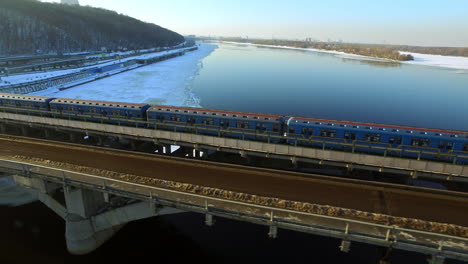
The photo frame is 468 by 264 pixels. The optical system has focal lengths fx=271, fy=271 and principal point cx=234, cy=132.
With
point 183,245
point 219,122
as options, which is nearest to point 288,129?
point 219,122

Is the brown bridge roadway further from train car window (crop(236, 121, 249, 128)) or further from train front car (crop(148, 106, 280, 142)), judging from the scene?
train car window (crop(236, 121, 249, 128))

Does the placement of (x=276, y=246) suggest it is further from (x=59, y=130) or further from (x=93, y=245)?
(x=59, y=130)

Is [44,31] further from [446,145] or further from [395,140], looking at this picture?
[446,145]

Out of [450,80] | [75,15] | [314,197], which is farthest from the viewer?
[75,15]

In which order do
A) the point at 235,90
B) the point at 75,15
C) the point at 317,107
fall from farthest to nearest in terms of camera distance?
the point at 75,15
the point at 235,90
the point at 317,107

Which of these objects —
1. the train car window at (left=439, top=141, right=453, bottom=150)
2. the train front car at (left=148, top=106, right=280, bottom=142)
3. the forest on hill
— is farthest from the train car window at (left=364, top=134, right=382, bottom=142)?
the forest on hill

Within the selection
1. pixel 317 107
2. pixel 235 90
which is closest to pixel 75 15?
pixel 235 90

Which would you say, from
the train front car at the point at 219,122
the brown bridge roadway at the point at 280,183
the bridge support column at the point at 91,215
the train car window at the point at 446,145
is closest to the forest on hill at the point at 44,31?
the train front car at the point at 219,122
